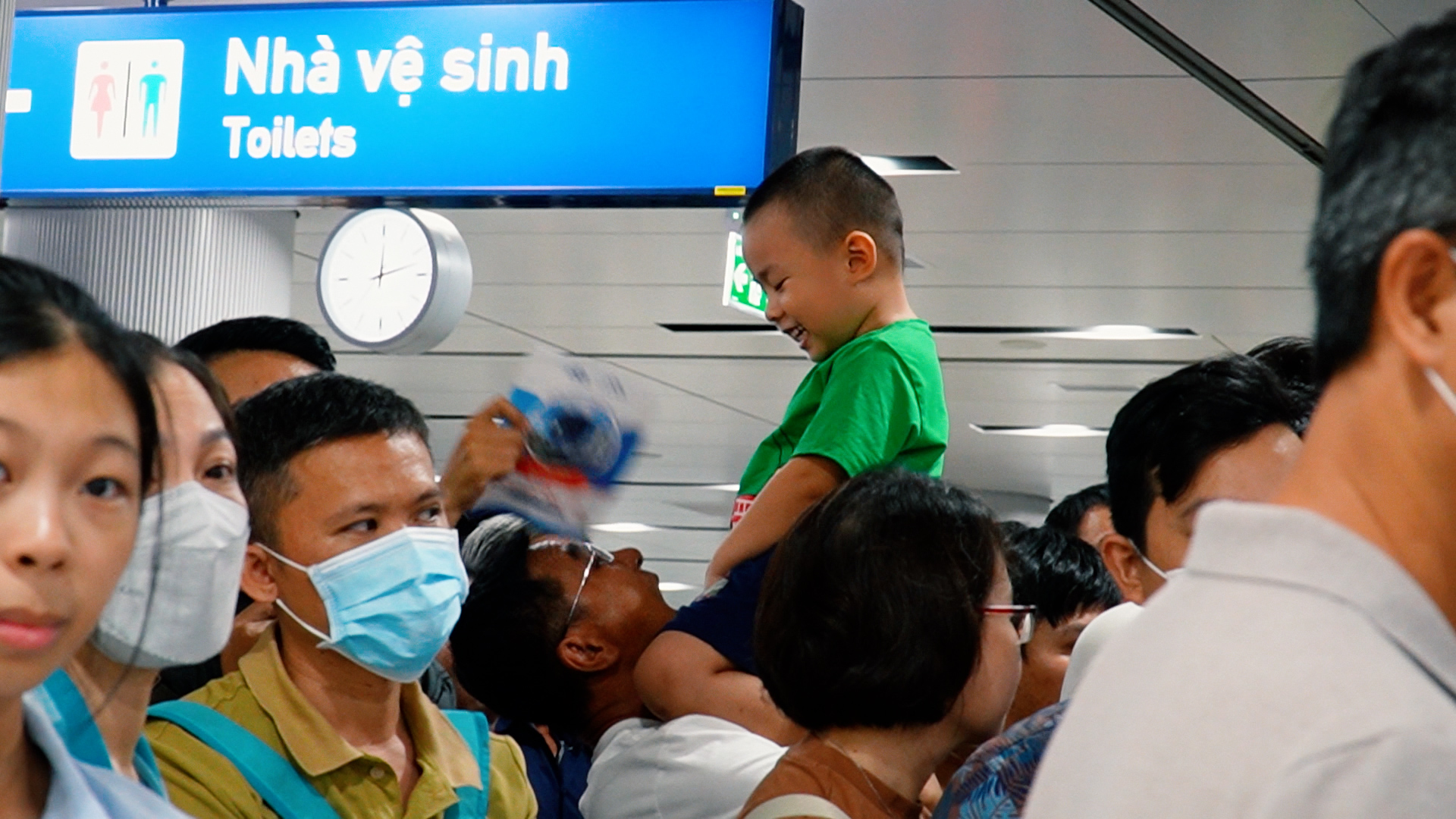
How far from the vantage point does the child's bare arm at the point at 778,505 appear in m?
3.20

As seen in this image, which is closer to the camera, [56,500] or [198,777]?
[56,500]

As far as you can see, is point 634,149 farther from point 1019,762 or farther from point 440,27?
point 1019,762

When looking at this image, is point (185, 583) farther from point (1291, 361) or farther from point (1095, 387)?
point (1095, 387)

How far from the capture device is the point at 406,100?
4430mm

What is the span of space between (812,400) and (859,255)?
1.00 ft

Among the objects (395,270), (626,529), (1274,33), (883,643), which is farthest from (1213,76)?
(626,529)

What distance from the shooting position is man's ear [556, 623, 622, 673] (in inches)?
134

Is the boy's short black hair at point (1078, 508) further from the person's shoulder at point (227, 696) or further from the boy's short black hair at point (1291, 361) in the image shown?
the person's shoulder at point (227, 696)

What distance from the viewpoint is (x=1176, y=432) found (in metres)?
2.36

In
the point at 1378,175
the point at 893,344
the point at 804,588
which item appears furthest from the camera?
the point at 893,344

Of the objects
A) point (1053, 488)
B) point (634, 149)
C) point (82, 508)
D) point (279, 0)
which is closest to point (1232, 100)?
point (634, 149)

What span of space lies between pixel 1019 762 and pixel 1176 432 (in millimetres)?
544

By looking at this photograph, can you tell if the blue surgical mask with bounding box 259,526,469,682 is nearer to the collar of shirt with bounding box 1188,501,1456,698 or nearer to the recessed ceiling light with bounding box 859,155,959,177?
the collar of shirt with bounding box 1188,501,1456,698

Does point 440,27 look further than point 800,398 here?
Yes
